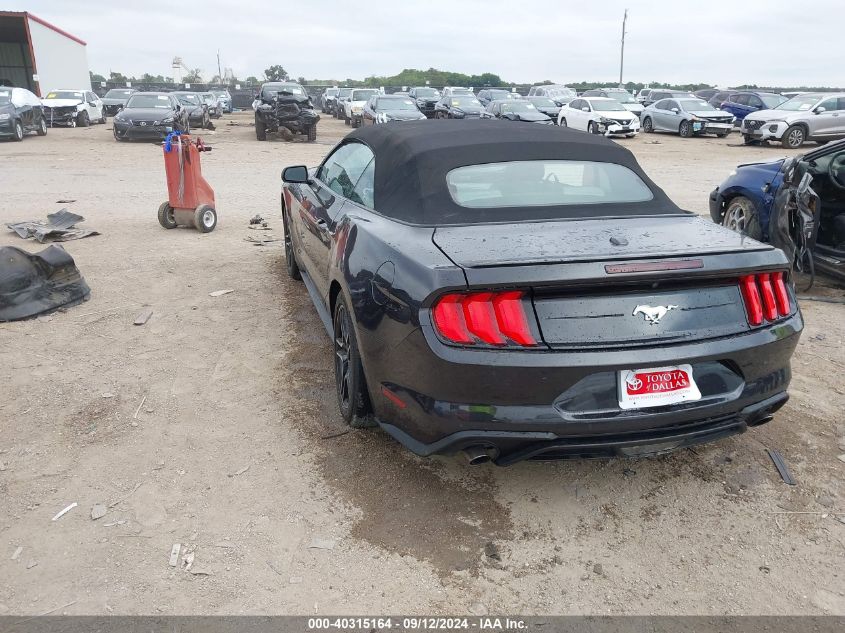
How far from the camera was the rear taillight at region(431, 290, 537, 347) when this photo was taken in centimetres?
262

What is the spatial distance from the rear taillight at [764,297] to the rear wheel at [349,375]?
5.71 feet

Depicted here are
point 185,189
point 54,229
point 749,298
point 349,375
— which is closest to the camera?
point 749,298

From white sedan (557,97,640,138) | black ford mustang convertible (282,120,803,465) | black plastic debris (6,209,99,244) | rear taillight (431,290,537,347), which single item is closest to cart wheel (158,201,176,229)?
black plastic debris (6,209,99,244)

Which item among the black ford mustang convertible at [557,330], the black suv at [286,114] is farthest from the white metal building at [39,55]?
the black ford mustang convertible at [557,330]

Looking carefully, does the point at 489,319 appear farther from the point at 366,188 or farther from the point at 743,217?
the point at 743,217

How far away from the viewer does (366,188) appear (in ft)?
13.1

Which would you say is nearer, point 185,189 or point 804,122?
point 185,189

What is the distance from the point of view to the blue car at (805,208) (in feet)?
19.3

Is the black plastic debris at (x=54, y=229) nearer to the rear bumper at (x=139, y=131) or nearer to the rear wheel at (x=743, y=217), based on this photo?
the rear wheel at (x=743, y=217)

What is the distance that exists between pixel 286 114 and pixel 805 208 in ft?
60.0

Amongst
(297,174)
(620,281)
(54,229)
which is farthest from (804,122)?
(620,281)

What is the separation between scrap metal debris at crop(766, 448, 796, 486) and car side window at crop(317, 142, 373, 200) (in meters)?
2.69

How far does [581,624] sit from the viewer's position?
2.41m

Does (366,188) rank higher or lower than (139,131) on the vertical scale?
higher
